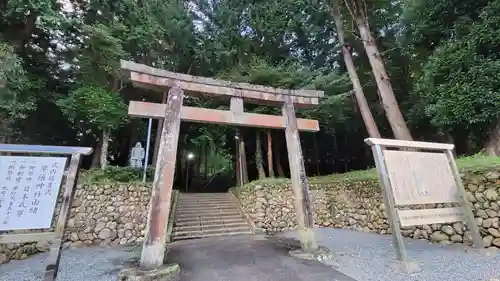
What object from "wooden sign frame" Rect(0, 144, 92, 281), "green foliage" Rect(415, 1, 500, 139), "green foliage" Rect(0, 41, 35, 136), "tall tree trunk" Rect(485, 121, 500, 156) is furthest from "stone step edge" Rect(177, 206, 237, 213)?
"tall tree trunk" Rect(485, 121, 500, 156)

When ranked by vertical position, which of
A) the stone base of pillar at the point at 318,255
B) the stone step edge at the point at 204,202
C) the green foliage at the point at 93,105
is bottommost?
the stone base of pillar at the point at 318,255

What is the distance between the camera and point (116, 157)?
15977mm

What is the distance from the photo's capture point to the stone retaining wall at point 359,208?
4.79 m

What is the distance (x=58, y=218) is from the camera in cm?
304

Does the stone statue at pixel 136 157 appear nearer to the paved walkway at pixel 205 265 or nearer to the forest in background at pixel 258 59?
the forest in background at pixel 258 59

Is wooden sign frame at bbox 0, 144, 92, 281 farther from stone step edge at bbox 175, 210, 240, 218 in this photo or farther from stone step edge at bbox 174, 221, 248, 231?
stone step edge at bbox 175, 210, 240, 218

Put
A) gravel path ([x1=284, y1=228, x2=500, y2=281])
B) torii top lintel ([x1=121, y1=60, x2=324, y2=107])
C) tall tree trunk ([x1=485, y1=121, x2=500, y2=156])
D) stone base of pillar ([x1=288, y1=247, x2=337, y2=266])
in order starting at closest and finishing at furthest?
gravel path ([x1=284, y1=228, x2=500, y2=281]), torii top lintel ([x1=121, y1=60, x2=324, y2=107]), stone base of pillar ([x1=288, y1=247, x2=337, y2=266]), tall tree trunk ([x1=485, y1=121, x2=500, y2=156])

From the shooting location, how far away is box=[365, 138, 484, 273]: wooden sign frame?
3.86 metres

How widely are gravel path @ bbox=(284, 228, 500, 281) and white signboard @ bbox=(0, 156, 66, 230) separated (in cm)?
415

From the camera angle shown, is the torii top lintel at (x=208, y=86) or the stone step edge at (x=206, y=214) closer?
the torii top lintel at (x=208, y=86)

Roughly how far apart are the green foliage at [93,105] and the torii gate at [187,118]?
5621mm

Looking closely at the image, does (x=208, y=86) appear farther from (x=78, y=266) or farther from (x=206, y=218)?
(x=206, y=218)

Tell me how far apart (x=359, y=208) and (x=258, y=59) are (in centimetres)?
712

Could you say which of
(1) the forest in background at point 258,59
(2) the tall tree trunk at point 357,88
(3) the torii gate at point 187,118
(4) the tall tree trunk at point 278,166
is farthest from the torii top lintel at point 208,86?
(4) the tall tree trunk at point 278,166
